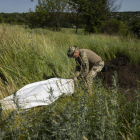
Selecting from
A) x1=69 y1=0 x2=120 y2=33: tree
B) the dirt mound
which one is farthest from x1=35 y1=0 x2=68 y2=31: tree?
the dirt mound

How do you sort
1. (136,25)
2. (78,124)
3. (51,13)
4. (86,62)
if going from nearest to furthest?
(78,124) → (86,62) → (136,25) → (51,13)

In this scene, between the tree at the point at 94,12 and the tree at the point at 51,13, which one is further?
the tree at the point at 51,13

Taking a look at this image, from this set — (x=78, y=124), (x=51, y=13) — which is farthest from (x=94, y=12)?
(x=78, y=124)

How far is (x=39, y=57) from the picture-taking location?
166 inches

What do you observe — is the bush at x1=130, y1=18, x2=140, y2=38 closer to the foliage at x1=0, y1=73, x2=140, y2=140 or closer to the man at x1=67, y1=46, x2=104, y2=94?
the man at x1=67, y1=46, x2=104, y2=94

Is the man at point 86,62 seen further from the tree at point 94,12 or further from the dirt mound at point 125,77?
the tree at point 94,12

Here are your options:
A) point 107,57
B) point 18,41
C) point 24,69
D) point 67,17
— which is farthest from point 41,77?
point 67,17

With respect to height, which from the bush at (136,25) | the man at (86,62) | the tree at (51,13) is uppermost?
the tree at (51,13)

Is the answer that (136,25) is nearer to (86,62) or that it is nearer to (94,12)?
(94,12)

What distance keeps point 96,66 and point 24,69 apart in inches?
86.1

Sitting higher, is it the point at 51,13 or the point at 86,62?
the point at 51,13

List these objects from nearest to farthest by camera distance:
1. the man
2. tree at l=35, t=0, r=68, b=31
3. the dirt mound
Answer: the man → the dirt mound → tree at l=35, t=0, r=68, b=31

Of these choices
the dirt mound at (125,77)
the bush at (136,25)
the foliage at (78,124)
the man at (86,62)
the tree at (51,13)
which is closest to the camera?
the foliage at (78,124)

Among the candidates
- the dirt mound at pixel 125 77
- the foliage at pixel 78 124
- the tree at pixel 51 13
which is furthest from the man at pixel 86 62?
the tree at pixel 51 13
